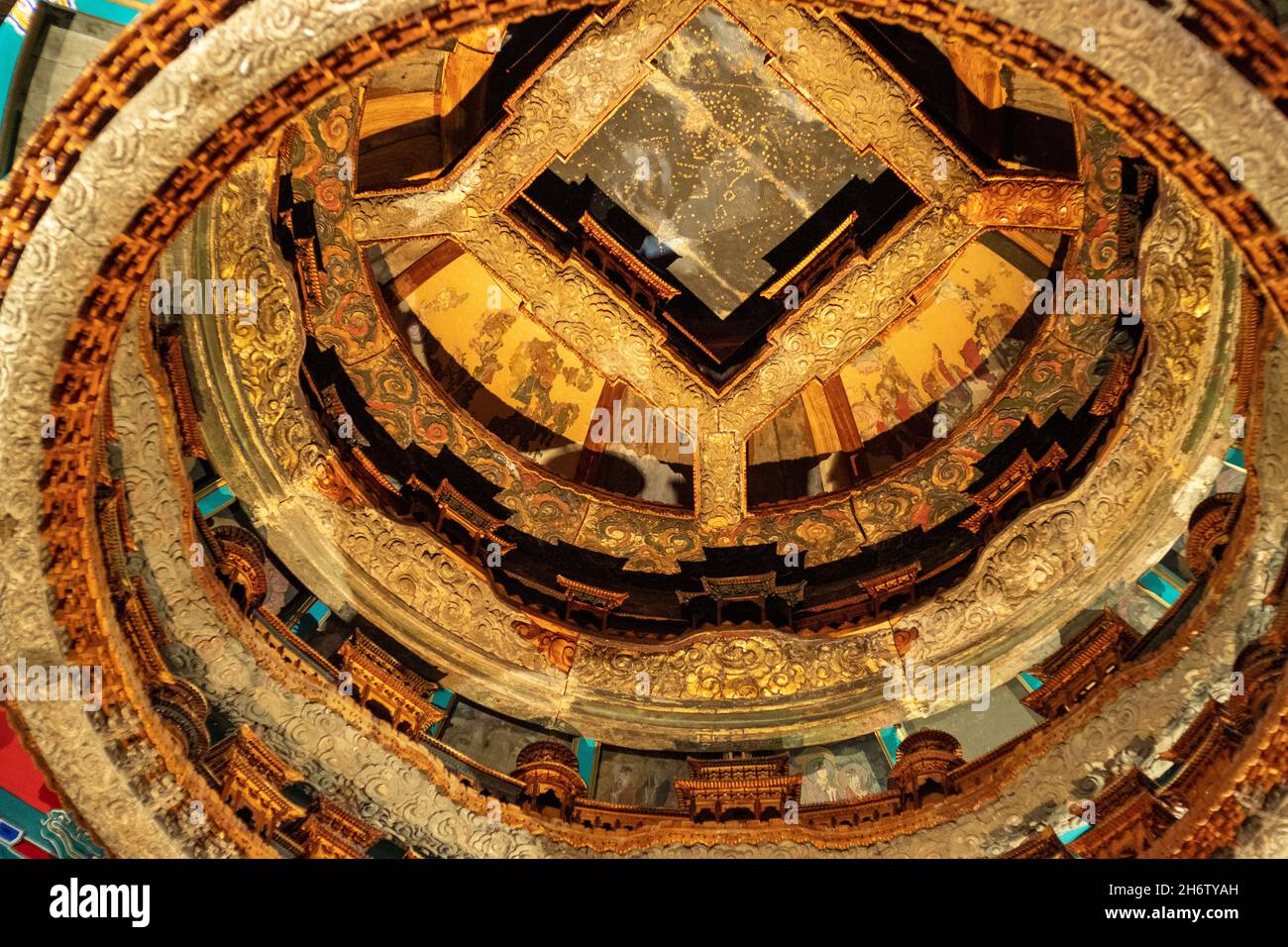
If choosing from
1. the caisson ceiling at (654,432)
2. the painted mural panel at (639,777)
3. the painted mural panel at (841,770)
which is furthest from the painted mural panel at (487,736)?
the painted mural panel at (841,770)

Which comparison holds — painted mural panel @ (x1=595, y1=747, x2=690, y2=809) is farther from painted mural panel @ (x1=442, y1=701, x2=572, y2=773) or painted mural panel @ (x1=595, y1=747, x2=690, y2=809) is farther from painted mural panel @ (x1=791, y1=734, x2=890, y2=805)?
painted mural panel @ (x1=791, y1=734, x2=890, y2=805)

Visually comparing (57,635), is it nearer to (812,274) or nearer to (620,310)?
(620,310)

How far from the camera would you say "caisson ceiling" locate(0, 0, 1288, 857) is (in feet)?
28.3

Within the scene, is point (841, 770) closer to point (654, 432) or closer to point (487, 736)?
point (487, 736)

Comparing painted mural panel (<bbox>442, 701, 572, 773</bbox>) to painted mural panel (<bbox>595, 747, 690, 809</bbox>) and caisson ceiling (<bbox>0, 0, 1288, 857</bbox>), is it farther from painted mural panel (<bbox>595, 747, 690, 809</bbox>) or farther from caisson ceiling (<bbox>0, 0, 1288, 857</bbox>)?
painted mural panel (<bbox>595, 747, 690, 809</bbox>)

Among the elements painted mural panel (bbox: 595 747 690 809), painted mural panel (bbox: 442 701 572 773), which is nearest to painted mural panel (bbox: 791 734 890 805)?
painted mural panel (bbox: 595 747 690 809)

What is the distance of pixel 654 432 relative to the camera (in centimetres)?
1341

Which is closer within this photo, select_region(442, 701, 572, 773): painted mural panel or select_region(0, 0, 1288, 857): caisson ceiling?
select_region(0, 0, 1288, 857): caisson ceiling

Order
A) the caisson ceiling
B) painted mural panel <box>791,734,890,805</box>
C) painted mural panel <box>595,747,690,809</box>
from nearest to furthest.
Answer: the caisson ceiling → painted mural panel <box>791,734,890,805</box> → painted mural panel <box>595,747,690,809</box>

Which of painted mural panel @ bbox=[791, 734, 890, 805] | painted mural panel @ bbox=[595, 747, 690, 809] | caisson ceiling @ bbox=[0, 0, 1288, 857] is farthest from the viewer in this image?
painted mural panel @ bbox=[595, 747, 690, 809]

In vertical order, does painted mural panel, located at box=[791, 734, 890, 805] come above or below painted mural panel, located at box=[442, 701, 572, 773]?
below

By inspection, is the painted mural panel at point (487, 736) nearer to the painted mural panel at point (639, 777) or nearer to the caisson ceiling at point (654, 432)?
the caisson ceiling at point (654, 432)

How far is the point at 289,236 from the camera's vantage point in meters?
11.7

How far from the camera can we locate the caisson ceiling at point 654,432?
862 cm
